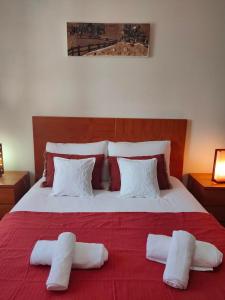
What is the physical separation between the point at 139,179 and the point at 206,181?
33.0 inches

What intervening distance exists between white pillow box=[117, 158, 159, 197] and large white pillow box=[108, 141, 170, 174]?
0.67ft

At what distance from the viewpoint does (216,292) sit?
1164mm

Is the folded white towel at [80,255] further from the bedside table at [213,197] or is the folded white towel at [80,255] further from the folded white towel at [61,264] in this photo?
the bedside table at [213,197]

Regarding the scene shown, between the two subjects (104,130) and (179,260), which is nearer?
(179,260)

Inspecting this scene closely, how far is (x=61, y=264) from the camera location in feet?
4.00

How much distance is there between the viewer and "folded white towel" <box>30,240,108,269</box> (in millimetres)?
1289

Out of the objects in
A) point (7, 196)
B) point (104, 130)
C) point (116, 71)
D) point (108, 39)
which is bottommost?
point (7, 196)

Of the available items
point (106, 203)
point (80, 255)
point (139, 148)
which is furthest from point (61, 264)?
point (139, 148)

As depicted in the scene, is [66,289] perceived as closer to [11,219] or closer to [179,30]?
[11,219]

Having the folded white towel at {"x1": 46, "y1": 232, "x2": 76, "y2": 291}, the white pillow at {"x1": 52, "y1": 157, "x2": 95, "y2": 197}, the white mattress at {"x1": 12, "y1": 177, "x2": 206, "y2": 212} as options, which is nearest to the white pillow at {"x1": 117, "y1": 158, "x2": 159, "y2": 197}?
the white mattress at {"x1": 12, "y1": 177, "x2": 206, "y2": 212}

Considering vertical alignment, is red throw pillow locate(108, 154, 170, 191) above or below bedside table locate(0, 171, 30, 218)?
above

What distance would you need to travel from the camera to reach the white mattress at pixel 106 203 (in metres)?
1.98

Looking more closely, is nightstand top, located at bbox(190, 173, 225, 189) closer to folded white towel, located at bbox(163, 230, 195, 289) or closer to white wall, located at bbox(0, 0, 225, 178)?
white wall, located at bbox(0, 0, 225, 178)

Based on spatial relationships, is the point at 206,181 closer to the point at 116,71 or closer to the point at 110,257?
the point at 116,71
